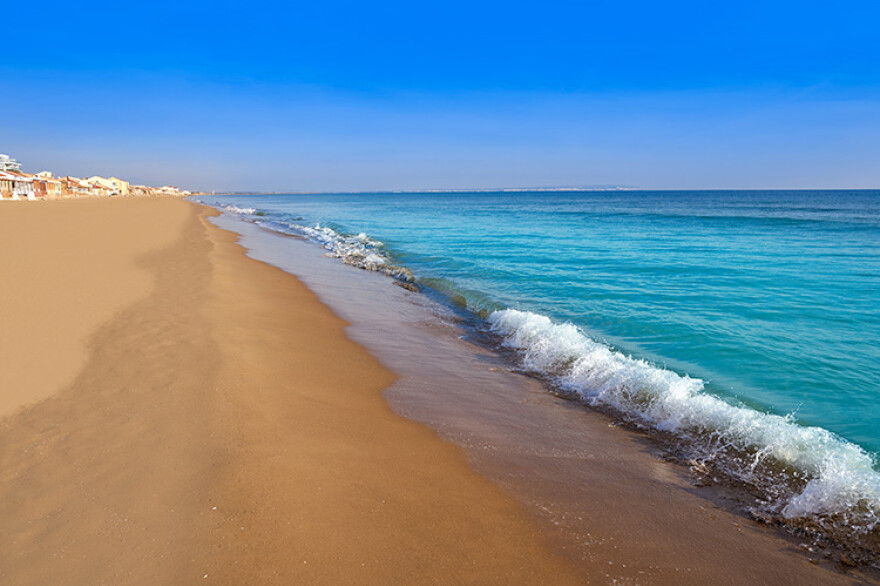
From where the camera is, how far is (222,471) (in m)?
4.02

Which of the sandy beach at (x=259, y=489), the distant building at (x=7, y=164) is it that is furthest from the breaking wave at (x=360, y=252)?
the distant building at (x=7, y=164)

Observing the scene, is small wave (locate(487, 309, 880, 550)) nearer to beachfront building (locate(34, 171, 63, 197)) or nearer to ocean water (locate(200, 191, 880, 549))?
ocean water (locate(200, 191, 880, 549))

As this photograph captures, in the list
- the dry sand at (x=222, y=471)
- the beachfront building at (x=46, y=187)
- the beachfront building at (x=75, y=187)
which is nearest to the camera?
the dry sand at (x=222, y=471)

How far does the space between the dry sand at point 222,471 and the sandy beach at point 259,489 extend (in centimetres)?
2

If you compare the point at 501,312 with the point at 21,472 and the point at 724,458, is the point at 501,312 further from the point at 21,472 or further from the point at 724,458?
the point at 21,472

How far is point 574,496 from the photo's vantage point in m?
4.26

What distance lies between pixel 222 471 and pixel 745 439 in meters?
5.82

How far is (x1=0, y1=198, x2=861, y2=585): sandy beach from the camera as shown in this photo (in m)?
3.13

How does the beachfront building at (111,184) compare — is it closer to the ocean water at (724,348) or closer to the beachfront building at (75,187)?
the beachfront building at (75,187)

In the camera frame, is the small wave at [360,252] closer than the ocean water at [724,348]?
No

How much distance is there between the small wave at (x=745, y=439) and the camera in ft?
13.8

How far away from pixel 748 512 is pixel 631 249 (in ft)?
71.5

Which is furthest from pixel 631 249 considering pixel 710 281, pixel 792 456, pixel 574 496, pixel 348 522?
pixel 348 522

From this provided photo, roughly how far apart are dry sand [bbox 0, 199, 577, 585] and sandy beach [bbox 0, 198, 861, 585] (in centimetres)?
2
